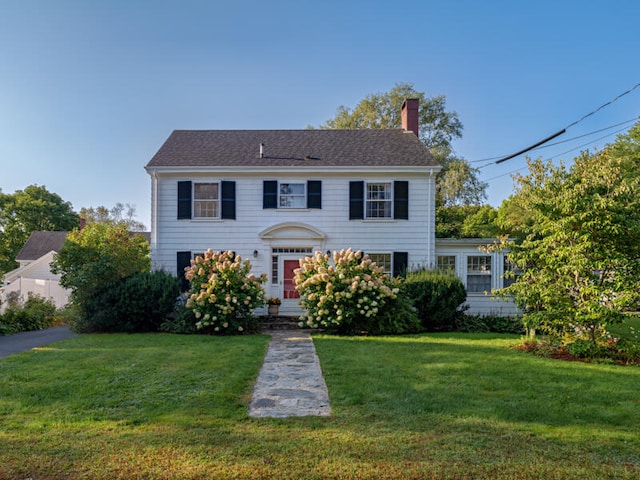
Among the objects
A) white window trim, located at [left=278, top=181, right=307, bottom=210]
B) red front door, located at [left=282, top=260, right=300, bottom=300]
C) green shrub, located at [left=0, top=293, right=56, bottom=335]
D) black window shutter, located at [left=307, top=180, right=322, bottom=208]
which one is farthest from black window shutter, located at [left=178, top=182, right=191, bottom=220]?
green shrub, located at [left=0, top=293, right=56, bottom=335]

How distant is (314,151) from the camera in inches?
568

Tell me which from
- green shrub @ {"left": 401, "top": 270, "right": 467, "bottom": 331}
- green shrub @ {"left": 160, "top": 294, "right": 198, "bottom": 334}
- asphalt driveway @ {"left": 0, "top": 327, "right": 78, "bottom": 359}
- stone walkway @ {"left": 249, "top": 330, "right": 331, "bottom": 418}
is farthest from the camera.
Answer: green shrub @ {"left": 401, "top": 270, "right": 467, "bottom": 331}

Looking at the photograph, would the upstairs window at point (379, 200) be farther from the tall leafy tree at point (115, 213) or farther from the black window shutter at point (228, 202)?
the tall leafy tree at point (115, 213)

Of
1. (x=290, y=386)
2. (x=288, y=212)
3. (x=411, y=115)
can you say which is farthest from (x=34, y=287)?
(x=411, y=115)

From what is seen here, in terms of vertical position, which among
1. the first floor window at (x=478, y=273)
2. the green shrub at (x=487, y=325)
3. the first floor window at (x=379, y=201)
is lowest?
the green shrub at (x=487, y=325)

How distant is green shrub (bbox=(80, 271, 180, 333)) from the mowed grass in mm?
3941

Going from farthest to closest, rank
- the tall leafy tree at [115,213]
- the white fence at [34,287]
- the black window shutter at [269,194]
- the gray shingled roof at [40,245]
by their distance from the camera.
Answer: the tall leafy tree at [115,213], the gray shingled roof at [40,245], the white fence at [34,287], the black window shutter at [269,194]

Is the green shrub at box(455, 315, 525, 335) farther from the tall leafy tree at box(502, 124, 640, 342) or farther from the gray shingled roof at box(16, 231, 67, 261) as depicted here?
the gray shingled roof at box(16, 231, 67, 261)

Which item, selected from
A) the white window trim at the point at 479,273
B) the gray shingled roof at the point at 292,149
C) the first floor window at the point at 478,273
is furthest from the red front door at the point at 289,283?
the first floor window at the point at 478,273

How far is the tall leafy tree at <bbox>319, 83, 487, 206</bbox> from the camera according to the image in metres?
25.7

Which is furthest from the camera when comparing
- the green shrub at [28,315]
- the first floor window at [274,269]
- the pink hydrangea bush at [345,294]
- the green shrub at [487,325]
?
the first floor window at [274,269]

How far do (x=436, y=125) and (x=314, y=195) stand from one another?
17.2 metres

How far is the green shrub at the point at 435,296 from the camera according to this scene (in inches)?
446

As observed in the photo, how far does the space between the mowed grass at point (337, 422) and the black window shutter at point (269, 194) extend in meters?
7.14
